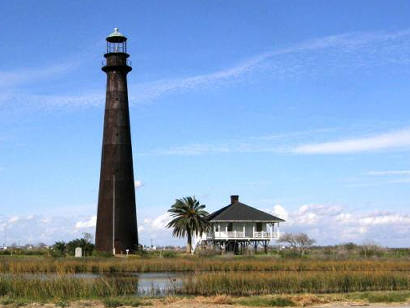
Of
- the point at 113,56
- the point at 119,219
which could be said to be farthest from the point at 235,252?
the point at 113,56

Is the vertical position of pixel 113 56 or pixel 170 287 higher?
pixel 113 56

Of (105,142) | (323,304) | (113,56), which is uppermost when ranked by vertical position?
(113,56)

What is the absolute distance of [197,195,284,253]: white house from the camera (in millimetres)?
69250

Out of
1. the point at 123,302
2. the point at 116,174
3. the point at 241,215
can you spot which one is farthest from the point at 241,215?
the point at 123,302

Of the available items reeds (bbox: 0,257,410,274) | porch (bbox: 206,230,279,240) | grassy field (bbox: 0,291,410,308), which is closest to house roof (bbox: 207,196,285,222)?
porch (bbox: 206,230,279,240)

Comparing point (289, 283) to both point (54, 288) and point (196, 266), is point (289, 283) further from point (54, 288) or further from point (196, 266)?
point (196, 266)

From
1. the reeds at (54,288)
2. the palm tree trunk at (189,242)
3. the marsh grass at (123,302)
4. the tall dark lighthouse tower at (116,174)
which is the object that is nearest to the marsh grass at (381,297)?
the marsh grass at (123,302)

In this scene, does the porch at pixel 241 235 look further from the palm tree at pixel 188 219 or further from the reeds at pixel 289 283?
the reeds at pixel 289 283

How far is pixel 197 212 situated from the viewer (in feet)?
230

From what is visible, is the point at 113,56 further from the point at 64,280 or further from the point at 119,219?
the point at 64,280

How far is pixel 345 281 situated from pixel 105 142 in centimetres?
3277

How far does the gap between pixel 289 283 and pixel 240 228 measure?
38.2m

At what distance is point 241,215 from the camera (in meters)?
69.7

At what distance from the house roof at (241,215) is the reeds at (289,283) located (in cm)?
3444
